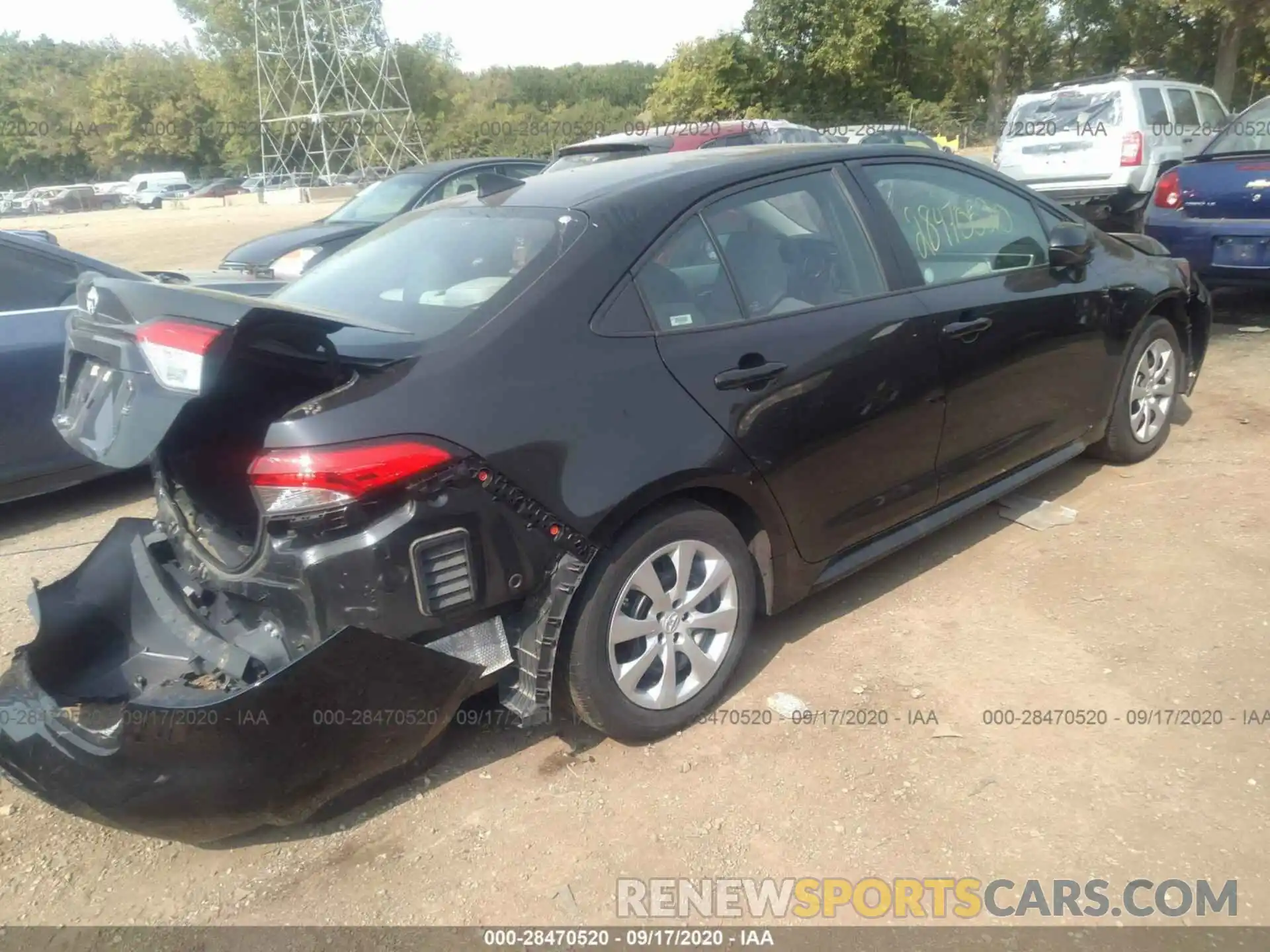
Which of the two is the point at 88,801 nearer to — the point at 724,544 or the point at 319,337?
the point at 319,337

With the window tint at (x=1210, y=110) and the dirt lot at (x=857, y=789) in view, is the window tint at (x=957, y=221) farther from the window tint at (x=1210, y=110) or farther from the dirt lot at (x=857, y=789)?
the window tint at (x=1210, y=110)

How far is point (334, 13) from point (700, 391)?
153ft

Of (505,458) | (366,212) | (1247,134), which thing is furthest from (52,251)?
(1247,134)

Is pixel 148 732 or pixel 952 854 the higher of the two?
pixel 148 732

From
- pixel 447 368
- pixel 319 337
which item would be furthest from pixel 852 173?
pixel 319 337

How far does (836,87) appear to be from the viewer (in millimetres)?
35844

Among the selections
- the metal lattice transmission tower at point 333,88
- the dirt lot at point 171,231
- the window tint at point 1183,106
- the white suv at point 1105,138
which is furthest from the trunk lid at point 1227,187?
the metal lattice transmission tower at point 333,88

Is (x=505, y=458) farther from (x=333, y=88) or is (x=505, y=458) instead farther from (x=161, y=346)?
(x=333, y=88)

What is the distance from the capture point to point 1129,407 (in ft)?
15.5

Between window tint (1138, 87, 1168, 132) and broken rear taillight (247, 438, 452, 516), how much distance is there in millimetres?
11630

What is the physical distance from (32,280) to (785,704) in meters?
4.31

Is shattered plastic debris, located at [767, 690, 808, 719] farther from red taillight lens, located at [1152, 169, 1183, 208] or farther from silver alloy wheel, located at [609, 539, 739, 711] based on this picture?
red taillight lens, located at [1152, 169, 1183, 208]

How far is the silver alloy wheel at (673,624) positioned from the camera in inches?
113

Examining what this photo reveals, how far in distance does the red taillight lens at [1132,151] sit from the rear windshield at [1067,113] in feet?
0.84
